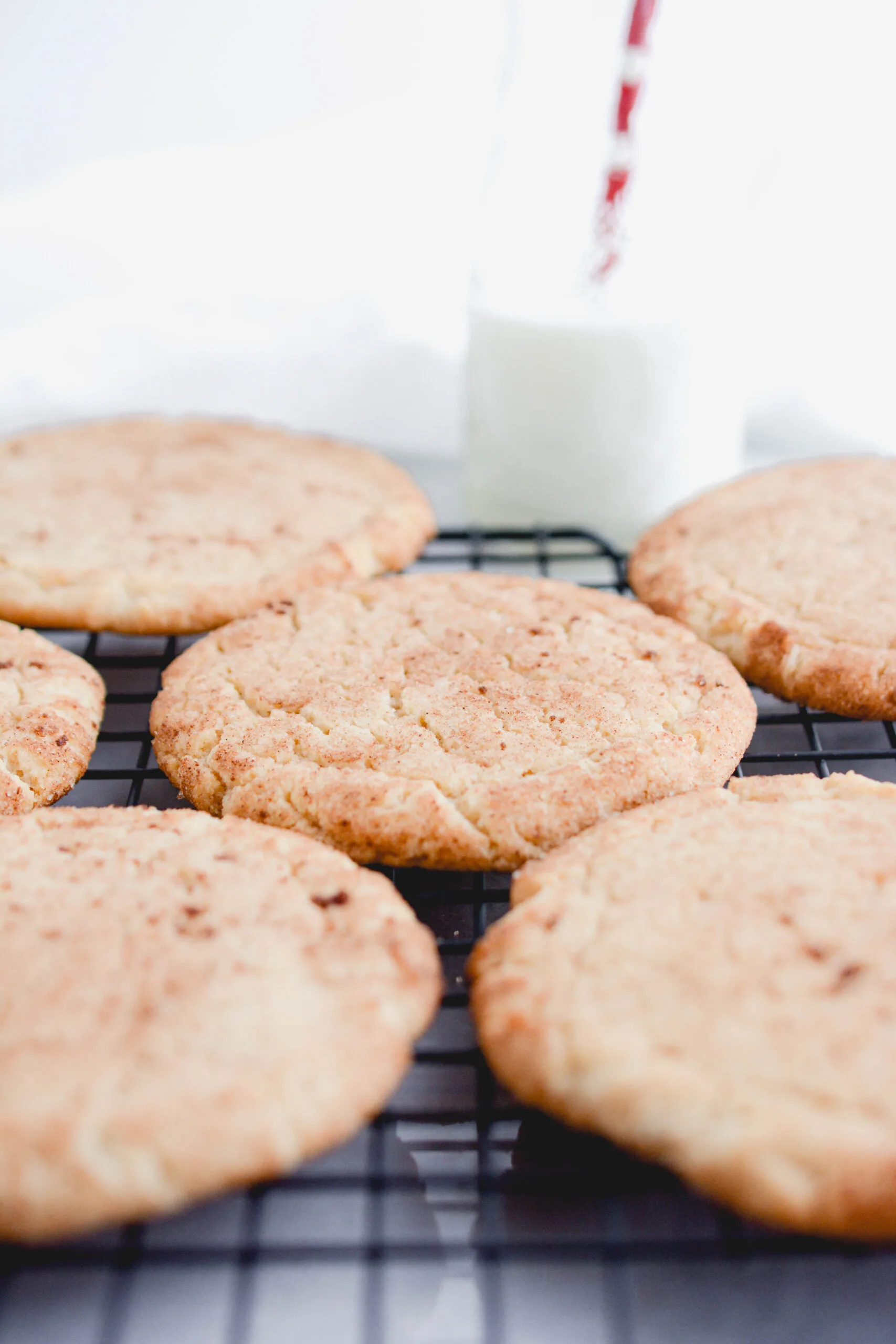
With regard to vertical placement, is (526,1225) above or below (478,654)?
below

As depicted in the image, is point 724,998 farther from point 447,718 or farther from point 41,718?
point 41,718

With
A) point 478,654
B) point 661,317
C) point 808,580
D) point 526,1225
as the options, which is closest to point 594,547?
point 661,317

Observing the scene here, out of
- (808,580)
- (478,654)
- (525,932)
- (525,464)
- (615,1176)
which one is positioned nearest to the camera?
(615,1176)

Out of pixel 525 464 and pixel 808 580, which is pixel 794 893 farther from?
pixel 525 464

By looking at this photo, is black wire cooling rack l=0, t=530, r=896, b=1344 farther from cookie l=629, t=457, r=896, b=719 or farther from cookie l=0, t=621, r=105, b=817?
cookie l=629, t=457, r=896, b=719

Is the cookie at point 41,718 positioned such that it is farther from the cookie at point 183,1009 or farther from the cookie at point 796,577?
the cookie at point 796,577

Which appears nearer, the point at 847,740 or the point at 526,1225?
the point at 526,1225
